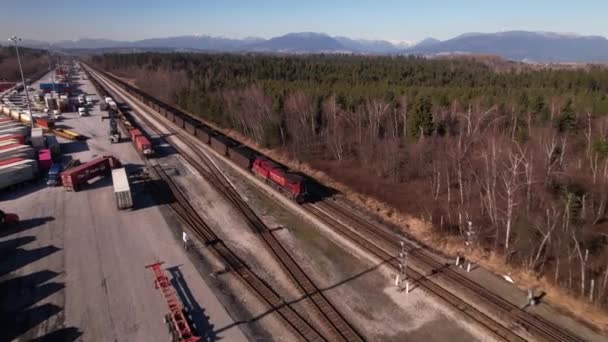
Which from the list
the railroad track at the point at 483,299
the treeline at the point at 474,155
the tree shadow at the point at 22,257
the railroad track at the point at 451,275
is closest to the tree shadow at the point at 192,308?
the railroad track at the point at 483,299

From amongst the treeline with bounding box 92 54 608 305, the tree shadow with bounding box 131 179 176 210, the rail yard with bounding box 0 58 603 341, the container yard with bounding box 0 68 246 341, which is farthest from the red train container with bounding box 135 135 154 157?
the treeline with bounding box 92 54 608 305

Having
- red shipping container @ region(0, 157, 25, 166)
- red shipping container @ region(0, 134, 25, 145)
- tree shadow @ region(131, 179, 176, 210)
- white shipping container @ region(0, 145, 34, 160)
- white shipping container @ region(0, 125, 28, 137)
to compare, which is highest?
white shipping container @ region(0, 125, 28, 137)

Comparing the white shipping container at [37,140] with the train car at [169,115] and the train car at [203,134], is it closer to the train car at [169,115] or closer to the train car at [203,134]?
the train car at [203,134]

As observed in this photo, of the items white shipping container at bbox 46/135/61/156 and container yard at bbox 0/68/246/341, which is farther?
white shipping container at bbox 46/135/61/156

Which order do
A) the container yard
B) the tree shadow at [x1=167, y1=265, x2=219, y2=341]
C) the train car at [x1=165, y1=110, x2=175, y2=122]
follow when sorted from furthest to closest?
the train car at [x1=165, y1=110, x2=175, y2=122] < the container yard < the tree shadow at [x1=167, y1=265, x2=219, y2=341]

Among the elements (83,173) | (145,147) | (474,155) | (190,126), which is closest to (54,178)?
(83,173)

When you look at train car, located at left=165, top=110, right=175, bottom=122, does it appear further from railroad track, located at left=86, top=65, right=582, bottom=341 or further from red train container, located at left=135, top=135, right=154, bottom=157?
railroad track, located at left=86, top=65, right=582, bottom=341
